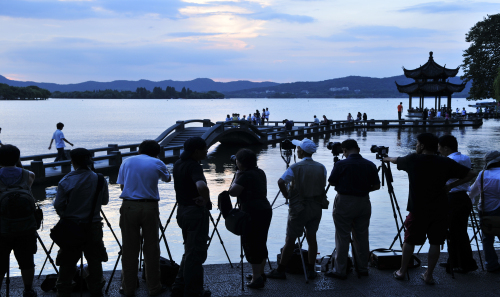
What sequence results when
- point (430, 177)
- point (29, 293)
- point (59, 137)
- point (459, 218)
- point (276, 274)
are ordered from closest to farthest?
point (29, 293) → point (430, 177) → point (276, 274) → point (459, 218) → point (59, 137)

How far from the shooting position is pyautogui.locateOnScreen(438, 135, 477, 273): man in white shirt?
6062 mm

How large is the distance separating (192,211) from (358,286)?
2.18 metres

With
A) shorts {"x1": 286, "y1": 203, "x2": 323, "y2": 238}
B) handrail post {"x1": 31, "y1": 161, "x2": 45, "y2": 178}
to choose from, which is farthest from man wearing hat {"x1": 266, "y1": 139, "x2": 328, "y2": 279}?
handrail post {"x1": 31, "y1": 161, "x2": 45, "y2": 178}

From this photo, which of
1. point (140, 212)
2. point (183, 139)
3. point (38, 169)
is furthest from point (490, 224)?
point (183, 139)

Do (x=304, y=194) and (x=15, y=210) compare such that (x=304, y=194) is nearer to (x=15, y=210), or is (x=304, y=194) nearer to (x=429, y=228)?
(x=429, y=228)

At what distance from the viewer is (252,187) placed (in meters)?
5.25

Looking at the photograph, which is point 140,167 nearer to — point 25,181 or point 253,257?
point 25,181

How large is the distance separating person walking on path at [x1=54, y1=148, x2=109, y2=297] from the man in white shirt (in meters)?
4.18

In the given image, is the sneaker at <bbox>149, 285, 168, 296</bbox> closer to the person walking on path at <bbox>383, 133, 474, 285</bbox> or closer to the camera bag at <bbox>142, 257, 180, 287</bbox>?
the camera bag at <bbox>142, 257, 180, 287</bbox>

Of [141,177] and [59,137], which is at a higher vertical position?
[141,177]

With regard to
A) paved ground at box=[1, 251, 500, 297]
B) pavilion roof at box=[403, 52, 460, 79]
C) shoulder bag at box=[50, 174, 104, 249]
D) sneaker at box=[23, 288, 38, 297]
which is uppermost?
pavilion roof at box=[403, 52, 460, 79]

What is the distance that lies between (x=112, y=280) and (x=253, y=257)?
185 centimetres

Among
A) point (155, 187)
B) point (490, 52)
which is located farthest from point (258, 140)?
point (490, 52)

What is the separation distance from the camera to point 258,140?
31531mm
